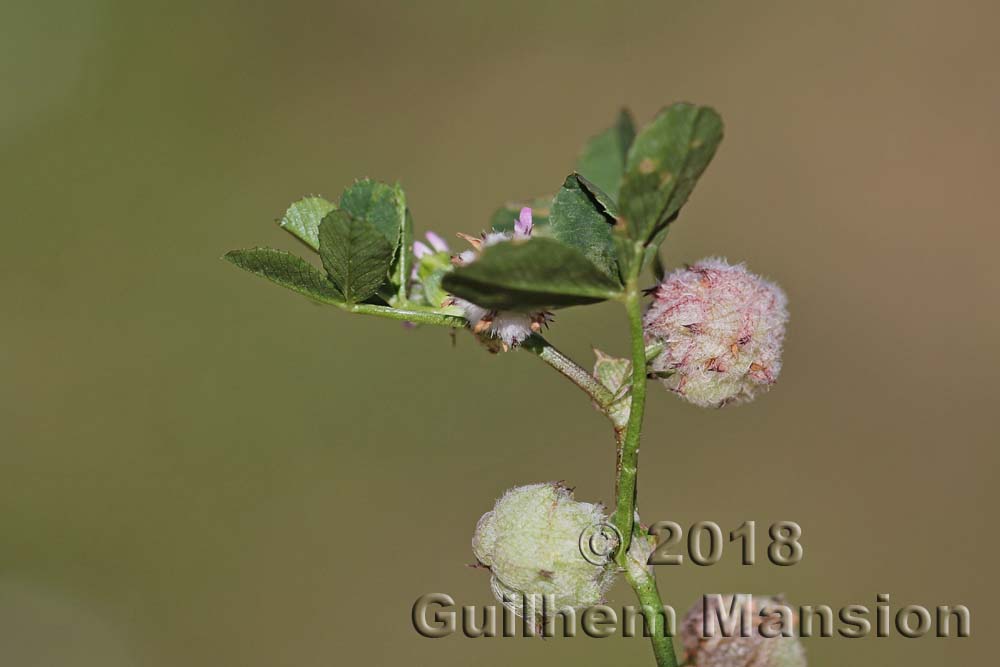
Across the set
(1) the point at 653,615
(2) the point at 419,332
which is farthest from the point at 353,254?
(2) the point at 419,332

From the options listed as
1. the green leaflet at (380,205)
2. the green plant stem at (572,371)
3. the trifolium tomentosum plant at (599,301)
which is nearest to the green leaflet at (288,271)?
the trifolium tomentosum plant at (599,301)

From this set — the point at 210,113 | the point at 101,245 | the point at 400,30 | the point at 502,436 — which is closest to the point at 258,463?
the point at 502,436

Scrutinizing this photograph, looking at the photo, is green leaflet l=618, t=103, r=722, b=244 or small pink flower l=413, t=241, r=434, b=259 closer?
green leaflet l=618, t=103, r=722, b=244

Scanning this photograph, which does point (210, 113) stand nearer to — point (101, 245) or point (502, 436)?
point (101, 245)

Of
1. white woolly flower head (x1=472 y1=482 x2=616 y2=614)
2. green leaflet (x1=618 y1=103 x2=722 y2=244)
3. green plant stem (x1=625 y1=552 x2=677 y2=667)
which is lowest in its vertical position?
green plant stem (x1=625 y1=552 x2=677 y2=667)

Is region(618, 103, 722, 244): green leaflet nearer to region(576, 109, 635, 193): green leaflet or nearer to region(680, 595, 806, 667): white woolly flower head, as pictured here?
region(680, 595, 806, 667): white woolly flower head

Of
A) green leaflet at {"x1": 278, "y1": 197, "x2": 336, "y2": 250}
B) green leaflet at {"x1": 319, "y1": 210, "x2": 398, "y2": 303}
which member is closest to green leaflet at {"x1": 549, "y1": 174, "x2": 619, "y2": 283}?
green leaflet at {"x1": 319, "y1": 210, "x2": 398, "y2": 303}

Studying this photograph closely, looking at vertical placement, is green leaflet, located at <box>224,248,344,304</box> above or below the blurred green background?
below
